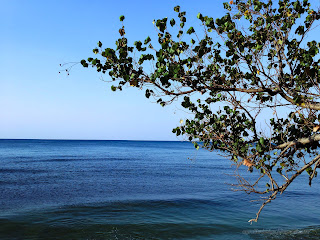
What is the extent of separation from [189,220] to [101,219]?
4126mm

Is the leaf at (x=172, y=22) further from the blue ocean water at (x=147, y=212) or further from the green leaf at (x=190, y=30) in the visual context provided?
the blue ocean water at (x=147, y=212)

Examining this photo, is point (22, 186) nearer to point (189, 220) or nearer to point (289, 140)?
point (189, 220)

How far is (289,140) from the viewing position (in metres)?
8.00

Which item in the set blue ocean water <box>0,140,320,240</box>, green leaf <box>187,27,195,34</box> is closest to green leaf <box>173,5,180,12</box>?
green leaf <box>187,27,195,34</box>

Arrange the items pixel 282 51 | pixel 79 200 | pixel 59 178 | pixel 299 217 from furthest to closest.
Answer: pixel 59 178 < pixel 79 200 < pixel 299 217 < pixel 282 51

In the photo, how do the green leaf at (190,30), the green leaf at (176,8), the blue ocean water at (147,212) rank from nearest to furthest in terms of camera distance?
1. the green leaf at (190,30)
2. the green leaf at (176,8)
3. the blue ocean water at (147,212)

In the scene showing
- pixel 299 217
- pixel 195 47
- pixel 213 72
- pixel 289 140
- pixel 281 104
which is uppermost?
pixel 195 47

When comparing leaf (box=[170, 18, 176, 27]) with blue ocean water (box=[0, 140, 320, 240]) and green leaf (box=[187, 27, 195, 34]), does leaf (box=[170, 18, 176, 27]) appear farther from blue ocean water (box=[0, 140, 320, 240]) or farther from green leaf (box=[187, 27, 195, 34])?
blue ocean water (box=[0, 140, 320, 240])

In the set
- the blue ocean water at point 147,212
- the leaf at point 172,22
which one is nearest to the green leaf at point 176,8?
the leaf at point 172,22

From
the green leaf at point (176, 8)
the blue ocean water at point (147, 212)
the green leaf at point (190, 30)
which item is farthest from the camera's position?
the blue ocean water at point (147, 212)

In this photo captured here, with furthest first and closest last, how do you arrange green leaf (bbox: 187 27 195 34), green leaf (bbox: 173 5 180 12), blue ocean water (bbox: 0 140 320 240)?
blue ocean water (bbox: 0 140 320 240) → green leaf (bbox: 173 5 180 12) → green leaf (bbox: 187 27 195 34)

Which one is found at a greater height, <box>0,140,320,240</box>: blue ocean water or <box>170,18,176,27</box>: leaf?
<box>170,18,176,27</box>: leaf

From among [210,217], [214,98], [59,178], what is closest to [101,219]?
[210,217]

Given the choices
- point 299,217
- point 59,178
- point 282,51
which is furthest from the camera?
point 59,178
